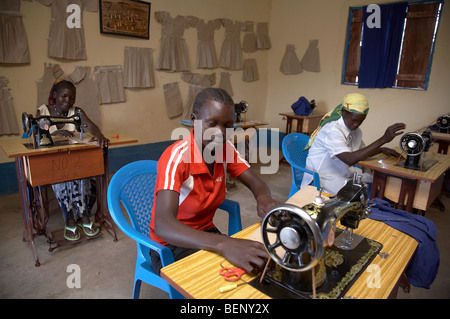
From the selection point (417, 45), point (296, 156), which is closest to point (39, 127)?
point (296, 156)

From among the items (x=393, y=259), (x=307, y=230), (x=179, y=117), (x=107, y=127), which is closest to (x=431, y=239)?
(x=393, y=259)

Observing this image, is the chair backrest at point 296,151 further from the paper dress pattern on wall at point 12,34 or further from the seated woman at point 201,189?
the paper dress pattern on wall at point 12,34

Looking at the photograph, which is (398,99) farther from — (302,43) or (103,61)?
(103,61)

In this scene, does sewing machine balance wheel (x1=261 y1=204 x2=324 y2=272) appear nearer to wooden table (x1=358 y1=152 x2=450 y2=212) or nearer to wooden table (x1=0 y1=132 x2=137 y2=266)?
wooden table (x1=358 y1=152 x2=450 y2=212)

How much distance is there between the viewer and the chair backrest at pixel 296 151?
107 inches

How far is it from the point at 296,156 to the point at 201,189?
1.66 metres

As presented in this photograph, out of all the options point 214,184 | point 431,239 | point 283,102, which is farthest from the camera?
point 283,102

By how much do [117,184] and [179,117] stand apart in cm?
379

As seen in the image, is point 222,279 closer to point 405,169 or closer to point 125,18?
point 405,169

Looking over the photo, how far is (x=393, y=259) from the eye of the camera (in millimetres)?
1132

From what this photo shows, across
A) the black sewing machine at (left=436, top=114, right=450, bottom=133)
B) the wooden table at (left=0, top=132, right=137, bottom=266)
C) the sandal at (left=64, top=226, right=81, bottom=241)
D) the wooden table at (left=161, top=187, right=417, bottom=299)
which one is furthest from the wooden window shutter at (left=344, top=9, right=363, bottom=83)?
the sandal at (left=64, top=226, right=81, bottom=241)

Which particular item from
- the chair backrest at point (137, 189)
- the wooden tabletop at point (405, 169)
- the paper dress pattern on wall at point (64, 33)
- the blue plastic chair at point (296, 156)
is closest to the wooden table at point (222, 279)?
the chair backrest at point (137, 189)

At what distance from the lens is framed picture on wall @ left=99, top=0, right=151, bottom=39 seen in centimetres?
408

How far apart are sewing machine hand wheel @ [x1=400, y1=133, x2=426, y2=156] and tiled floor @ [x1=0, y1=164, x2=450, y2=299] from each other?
3.19ft
